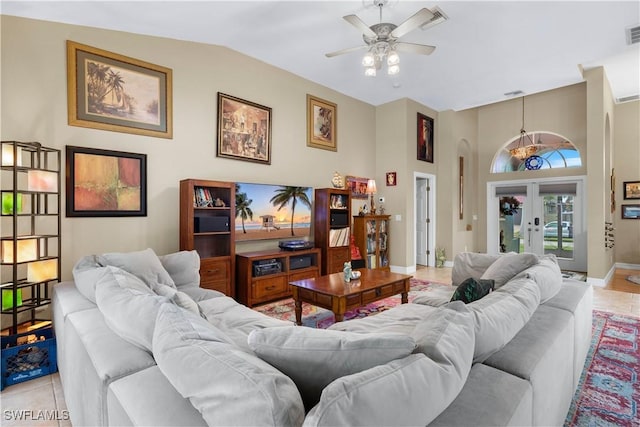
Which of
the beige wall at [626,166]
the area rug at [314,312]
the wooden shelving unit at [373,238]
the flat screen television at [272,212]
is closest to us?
the area rug at [314,312]

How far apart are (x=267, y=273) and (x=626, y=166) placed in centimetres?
737

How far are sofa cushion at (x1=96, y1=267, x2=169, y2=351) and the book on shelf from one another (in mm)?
3550

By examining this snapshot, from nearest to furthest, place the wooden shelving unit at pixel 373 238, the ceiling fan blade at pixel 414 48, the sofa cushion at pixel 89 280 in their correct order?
the sofa cushion at pixel 89 280 → the ceiling fan blade at pixel 414 48 → the wooden shelving unit at pixel 373 238

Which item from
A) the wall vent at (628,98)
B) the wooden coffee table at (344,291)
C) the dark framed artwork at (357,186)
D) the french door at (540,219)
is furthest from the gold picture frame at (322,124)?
the wall vent at (628,98)

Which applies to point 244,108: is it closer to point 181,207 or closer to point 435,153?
point 181,207

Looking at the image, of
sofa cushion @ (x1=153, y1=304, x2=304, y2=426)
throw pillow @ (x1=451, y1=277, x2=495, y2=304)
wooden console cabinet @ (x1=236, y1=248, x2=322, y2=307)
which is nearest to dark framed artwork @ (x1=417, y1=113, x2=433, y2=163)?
wooden console cabinet @ (x1=236, y1=248, x2=322, y2=307)

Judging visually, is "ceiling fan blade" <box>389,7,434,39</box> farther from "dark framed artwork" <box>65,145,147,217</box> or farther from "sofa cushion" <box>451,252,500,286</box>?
"dark framed artwork" <box>65,145,147,217</box>

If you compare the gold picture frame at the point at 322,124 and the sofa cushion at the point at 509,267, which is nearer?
the sofa cushion at the point at 509,267

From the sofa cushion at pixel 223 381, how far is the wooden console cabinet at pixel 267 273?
114 inches

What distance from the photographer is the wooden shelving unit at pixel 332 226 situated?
4953 mm

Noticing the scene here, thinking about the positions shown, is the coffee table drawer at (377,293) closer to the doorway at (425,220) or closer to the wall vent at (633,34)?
the doorway at (425,220)

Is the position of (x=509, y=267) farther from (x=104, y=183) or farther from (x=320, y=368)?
(x=104, y=183)

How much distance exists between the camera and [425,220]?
696cm

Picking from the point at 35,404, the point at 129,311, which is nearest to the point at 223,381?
the point at 129,311
